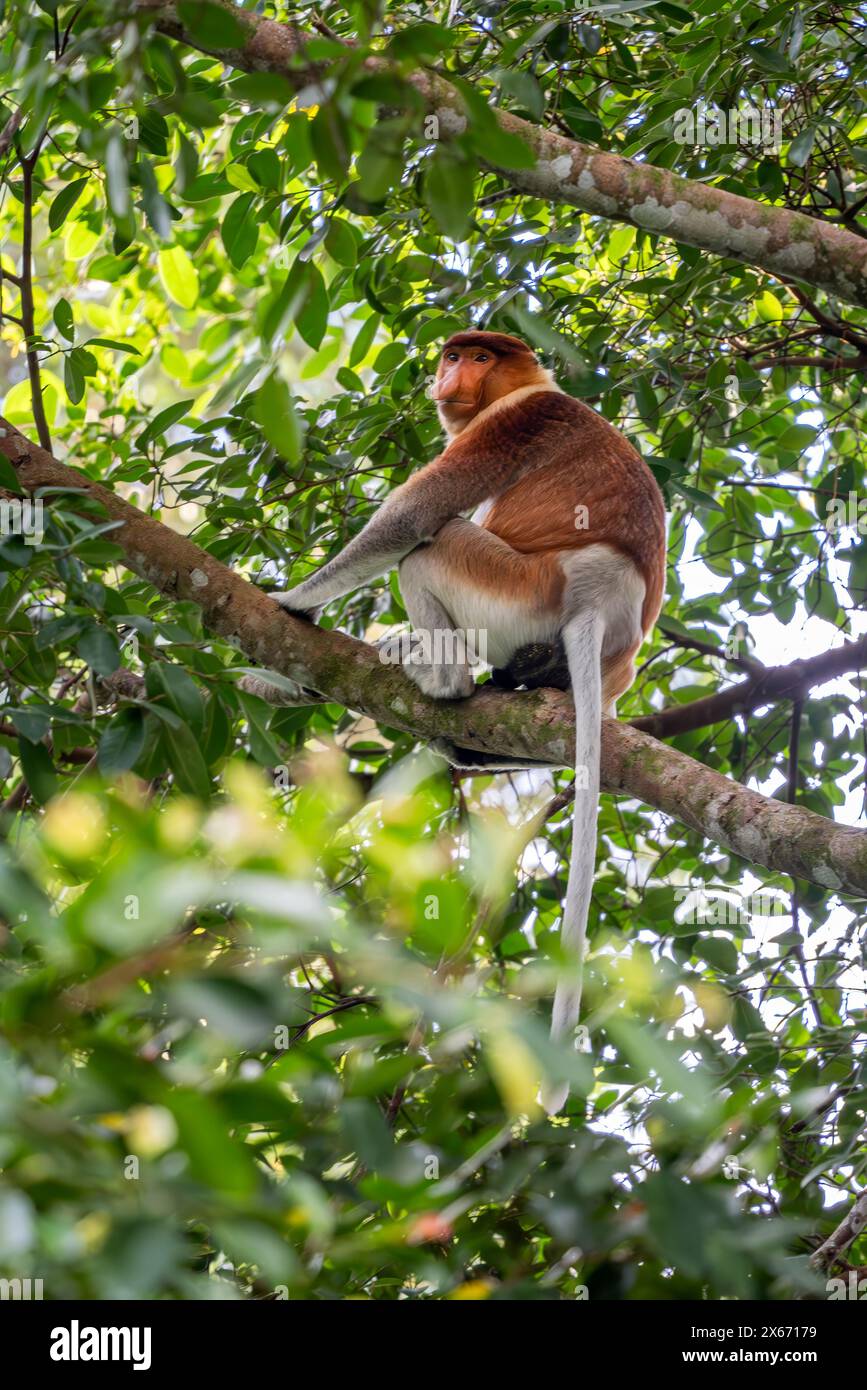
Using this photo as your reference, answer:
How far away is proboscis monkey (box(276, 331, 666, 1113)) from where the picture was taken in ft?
10.2

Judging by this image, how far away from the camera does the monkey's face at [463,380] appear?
347 centimetres

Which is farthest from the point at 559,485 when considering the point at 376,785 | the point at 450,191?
the point at 450,191

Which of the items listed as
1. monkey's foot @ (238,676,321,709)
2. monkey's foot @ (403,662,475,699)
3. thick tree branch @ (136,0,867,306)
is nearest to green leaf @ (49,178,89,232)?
thick tree branch @ (136,0,867,306)

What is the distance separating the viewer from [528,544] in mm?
3250

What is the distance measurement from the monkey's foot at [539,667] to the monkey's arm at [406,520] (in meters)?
0.39

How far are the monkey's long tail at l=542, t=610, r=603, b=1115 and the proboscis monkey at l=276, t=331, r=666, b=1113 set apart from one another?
0.22ft

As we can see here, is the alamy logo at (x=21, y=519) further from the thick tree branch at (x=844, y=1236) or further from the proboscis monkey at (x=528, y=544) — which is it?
the thick tree branch at (x=844, y=1236)

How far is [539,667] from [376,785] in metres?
0.50

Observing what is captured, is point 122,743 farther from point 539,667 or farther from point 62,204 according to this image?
point 62,204

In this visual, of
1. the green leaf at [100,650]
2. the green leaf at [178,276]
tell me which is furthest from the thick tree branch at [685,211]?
the green leaf at [178,276]

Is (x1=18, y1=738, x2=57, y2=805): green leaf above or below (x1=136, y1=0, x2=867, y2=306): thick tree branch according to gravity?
→ below
